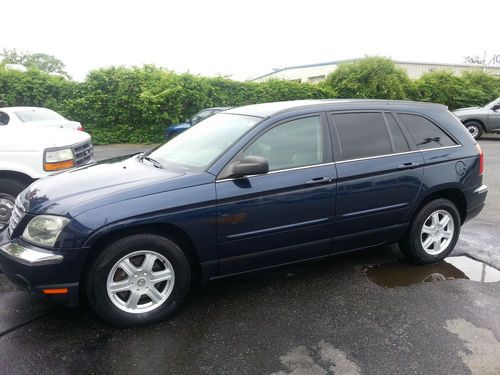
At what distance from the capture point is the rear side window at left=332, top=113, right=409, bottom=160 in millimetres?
3744

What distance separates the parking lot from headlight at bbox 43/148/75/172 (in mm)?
1584

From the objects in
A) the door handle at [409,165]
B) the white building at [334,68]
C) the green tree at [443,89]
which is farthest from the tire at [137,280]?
the green tree at [443,89]

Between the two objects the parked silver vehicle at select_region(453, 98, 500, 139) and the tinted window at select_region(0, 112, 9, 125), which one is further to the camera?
the parked silver vehicle at select_region(453, 98, 500, 139)

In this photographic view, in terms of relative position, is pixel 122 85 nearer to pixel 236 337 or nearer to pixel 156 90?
pixel 156 90

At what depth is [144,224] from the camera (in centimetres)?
298

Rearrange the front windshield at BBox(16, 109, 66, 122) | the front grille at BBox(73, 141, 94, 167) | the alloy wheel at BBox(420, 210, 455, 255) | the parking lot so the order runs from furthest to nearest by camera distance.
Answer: the front windshield at BBox(16, 109, 66, 122) < the front grille at BBox(73, 141, 94, 167) < the alloy wheel at BBox(420, 210, 455, 255) < the parking lot

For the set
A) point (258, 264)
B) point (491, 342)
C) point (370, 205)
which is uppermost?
point (370, 205)

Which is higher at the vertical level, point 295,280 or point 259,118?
point 259,118

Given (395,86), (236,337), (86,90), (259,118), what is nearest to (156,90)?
(86,90)

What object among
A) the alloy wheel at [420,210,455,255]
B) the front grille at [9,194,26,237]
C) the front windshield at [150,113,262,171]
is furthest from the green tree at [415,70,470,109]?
the front grille at [9,194,26,237]

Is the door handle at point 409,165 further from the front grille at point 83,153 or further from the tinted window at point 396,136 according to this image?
the front grille at point 83,153

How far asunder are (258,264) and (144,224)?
103 centimetres

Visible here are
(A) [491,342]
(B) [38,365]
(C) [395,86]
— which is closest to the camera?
(B) [38,365]

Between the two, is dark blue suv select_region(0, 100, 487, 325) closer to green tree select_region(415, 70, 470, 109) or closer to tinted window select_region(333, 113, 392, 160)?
tinted window select_region(333, 113, 392, 160)
